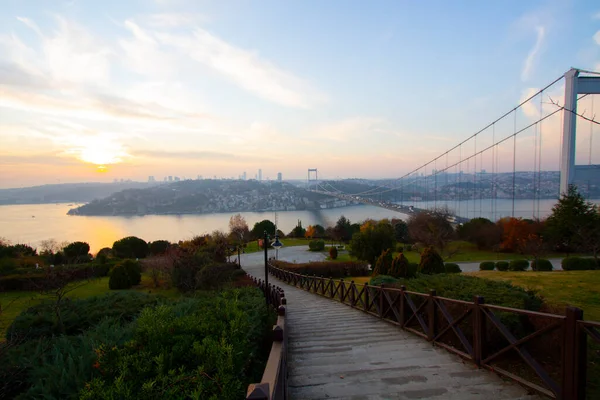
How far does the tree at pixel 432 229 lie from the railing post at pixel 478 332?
18090mm

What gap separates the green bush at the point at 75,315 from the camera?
5770 millimetres

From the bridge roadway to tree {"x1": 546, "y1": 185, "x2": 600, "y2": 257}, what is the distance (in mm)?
17922

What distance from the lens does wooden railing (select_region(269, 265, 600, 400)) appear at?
2.49 m

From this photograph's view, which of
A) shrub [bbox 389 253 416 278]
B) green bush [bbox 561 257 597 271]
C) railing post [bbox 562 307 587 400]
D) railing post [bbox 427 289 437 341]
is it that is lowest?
green bush [bbox 561 257 597 271]

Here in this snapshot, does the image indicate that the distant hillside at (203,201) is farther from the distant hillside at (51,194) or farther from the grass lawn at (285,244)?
the grass lawn at (285,244)

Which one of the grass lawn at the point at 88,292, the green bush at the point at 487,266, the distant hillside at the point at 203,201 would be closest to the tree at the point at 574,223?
the green bush at the point at 487,266

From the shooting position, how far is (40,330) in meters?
5.67

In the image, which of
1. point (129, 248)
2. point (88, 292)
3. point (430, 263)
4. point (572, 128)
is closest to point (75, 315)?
point (88, 292)

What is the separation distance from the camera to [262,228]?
33188 millimetres

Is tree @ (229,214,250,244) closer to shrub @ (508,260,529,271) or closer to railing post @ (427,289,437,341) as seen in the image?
shrub @ (508,260,529,271)

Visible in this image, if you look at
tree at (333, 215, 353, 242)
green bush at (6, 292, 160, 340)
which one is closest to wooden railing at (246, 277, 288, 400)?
green bush at (6, 292, 160, 340)

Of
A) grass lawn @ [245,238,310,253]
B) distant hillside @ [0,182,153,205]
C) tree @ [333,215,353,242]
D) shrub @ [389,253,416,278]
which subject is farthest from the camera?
distant hillside @ [0,182,153,205]

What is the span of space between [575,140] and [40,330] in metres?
22.3

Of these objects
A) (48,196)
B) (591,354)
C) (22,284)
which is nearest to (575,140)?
(591,354)
